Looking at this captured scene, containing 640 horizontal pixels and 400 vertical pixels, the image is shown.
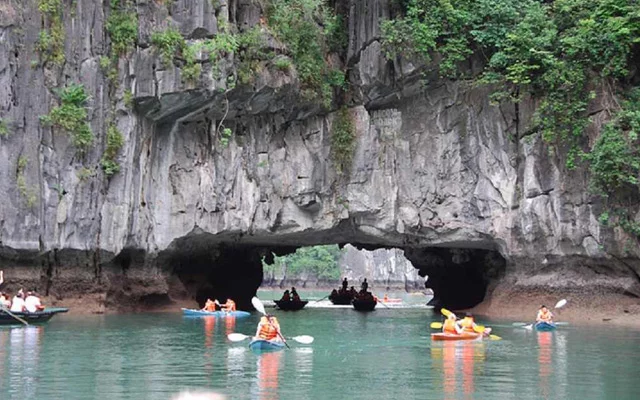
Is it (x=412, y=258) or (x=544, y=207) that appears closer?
(x=544, y=207)

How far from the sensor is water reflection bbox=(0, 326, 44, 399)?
42.8 feet

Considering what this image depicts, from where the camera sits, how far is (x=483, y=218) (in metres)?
26.6

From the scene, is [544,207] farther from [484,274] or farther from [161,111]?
[161,111]

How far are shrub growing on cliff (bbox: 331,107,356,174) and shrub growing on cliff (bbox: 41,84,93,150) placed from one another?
6902 mm

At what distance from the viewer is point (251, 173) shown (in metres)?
26.8

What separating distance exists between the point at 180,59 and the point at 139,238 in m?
5.26

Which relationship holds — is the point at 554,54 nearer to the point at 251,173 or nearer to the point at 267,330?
the point at 251,173

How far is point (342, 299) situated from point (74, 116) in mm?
18717

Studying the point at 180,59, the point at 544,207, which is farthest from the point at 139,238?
the point at 544,207

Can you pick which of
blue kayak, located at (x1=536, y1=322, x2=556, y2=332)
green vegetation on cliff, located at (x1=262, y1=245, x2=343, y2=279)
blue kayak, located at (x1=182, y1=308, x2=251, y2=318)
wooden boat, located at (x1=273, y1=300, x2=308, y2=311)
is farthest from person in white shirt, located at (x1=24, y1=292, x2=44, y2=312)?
green vegetation on cliff, located at (x1=262, y1=245, x2=343, y2=279)

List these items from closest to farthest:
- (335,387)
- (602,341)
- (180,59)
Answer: (335,387), (602,341), (180,59)

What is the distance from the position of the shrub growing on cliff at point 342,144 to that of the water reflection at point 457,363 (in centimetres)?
856

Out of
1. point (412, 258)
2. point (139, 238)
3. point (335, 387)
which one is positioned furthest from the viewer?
point (412, 258)

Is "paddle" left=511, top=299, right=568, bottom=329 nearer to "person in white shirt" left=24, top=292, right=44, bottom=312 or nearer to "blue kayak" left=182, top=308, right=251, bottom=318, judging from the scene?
"blue kayak" left=182, top=308, right=251, bottom=318
